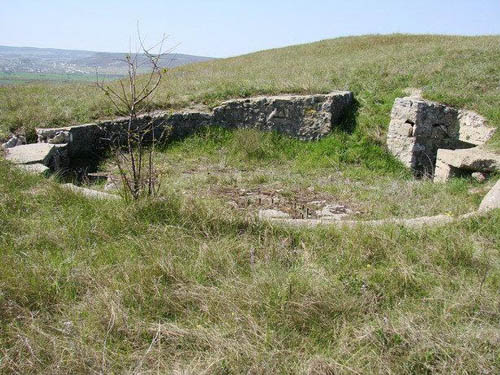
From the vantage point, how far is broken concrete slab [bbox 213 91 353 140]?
921cm

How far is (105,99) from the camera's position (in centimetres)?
978

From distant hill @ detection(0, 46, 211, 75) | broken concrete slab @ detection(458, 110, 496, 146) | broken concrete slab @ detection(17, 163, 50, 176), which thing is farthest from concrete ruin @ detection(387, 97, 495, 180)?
broken concrete slab @ detection(17, 163, 50, 176)

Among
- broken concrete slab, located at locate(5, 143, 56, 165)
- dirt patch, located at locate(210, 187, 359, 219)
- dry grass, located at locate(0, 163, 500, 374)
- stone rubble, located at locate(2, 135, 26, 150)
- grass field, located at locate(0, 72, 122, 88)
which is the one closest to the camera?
dry grass, located at locate(0, 163, 500, 374)

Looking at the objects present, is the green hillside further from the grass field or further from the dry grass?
the dry grass

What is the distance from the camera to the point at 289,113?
934cm

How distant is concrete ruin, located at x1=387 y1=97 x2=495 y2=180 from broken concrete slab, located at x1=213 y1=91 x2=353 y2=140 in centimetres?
121

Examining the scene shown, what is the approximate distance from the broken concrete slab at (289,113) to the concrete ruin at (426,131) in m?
1.21

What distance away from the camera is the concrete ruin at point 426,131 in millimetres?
8383

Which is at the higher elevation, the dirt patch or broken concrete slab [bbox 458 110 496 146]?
broken concrete slab [bbox 458 110 496 146]

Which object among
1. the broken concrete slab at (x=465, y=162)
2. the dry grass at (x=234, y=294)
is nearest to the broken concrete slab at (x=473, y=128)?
the broken concrete slab at (x=465, y=162)

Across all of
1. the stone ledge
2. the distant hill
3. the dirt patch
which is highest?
the distant hill

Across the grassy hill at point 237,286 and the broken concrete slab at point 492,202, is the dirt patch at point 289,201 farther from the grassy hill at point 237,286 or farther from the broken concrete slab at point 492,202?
the broken concrete slab at point 492,202

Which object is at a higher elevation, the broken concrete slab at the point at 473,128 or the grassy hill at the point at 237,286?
the broken concrete slab at the point at 473,128

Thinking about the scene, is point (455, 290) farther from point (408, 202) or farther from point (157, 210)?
point (157, 210)
